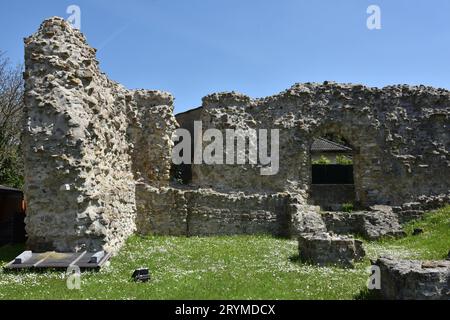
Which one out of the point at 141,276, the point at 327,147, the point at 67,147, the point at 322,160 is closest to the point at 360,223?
the point at 141,276

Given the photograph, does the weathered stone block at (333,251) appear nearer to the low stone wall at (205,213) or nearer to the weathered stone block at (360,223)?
the low stone wall at (205,213)

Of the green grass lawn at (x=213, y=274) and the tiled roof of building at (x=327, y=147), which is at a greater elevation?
the tiled roof of building at (x=327, y=147)

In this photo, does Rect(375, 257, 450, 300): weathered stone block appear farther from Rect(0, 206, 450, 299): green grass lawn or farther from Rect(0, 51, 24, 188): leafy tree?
Rect(0, 51, 24, 188): leafy tree

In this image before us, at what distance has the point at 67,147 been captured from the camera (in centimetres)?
1098

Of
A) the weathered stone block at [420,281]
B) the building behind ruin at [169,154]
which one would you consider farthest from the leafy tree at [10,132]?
the weathered stone block at [420,281]

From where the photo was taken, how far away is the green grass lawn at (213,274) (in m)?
7.81

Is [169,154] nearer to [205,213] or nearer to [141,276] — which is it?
[205,213]

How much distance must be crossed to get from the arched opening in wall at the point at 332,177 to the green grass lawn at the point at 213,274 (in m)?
7.03

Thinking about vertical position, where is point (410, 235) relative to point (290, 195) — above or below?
below

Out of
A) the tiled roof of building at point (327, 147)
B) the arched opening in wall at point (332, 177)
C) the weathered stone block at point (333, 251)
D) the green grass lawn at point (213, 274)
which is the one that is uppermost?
the tiled roof of building at point (327, 147)

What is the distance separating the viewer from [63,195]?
10.8 m

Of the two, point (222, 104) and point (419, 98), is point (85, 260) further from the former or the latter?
point (419, 98)
